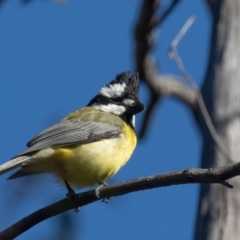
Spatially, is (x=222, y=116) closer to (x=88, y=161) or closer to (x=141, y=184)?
(x=88, y=161)

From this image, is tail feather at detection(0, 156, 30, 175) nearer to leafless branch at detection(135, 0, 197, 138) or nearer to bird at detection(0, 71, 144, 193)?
bird at detection(0, 71, 144, 193)

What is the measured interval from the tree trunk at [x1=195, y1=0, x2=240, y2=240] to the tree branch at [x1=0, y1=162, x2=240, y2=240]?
1.03 m

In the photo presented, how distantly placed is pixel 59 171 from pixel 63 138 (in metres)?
0.20

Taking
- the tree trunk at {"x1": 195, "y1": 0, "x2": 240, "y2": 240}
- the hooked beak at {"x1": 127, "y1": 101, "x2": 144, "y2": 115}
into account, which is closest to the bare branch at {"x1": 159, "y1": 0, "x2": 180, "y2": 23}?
the tree trunk at {"x1": 195, "y1": 0, "x2": 240, "y2": 240}

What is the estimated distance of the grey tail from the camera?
4281 millimetres

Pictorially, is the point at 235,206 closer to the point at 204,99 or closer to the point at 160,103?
the point at 204,99

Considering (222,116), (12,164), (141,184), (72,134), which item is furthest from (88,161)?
(141,184)

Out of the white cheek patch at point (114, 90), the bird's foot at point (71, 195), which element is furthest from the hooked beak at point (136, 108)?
the bird's foot at point (71, 195)

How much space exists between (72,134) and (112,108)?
690 millimetres

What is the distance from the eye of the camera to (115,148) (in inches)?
195

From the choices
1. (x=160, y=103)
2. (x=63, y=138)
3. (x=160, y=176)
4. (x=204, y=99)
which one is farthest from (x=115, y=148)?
(x=160, y=103)

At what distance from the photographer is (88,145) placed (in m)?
4.88

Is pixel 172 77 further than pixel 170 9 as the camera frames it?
Yes

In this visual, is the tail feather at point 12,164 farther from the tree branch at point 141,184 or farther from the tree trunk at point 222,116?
the tree trunk at point 222,116
